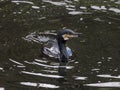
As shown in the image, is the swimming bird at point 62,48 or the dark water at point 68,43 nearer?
the dark water at point 68,43

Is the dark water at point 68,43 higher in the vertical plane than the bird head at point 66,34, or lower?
lower

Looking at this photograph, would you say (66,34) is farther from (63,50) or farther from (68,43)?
(68,43)

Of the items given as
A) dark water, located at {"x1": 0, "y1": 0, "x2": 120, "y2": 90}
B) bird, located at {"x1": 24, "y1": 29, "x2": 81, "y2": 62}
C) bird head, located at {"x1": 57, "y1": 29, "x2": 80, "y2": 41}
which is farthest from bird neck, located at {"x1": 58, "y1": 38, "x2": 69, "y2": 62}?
dark water, located at {"x1": 0, "y1": 0, "x2": 120, "y2": 90}

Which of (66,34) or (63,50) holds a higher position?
(66,34)

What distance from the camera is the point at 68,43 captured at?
64.8ft

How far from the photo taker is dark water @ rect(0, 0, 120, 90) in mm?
15664

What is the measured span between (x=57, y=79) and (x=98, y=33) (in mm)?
4320

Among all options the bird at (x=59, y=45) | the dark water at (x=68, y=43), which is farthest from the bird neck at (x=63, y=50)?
the dark water at (x=68, y=43)

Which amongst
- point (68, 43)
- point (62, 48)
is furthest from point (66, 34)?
point (68, 43)

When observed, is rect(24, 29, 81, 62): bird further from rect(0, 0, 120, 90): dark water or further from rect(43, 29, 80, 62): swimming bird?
rect(0, 0, 120, 90): dark water

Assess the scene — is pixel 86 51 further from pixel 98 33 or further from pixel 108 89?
pixel 108 89

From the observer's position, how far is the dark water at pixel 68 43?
15664 mm

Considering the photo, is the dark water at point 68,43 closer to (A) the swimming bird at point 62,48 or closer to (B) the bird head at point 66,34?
(A) the swimming bird at point 62,48

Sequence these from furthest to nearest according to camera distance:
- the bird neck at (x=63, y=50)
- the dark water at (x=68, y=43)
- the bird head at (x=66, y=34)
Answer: the bird head at (x=66, y=34), the bird neck at (x=63, y=50), the dark water at (x=68, y=43)
